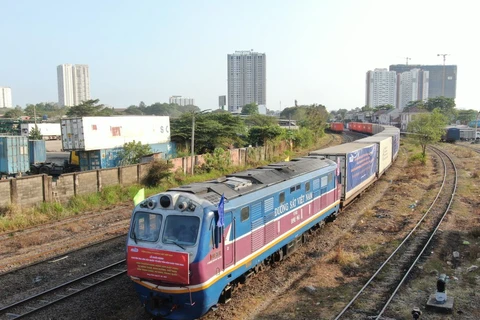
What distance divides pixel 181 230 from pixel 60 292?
16.0 feet

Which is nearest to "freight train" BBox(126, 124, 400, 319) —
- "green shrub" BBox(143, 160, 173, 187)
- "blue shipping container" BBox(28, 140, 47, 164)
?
"green shrub" BBox(143, 160, 173, 187)

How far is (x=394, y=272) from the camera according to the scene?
13.1 meters

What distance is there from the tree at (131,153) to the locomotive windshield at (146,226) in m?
21.4

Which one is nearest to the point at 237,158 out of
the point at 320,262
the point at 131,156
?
the point at 131,156

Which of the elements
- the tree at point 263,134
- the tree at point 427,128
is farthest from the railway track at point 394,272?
the tree at point 263,134

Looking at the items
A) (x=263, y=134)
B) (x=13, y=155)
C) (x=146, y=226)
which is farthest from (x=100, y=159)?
(x=146, y=226)

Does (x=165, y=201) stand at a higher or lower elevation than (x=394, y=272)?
higher

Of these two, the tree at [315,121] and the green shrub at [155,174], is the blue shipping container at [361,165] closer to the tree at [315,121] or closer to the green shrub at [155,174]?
the green shrub at [155,174]

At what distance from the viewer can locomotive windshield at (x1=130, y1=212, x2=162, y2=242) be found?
31.4ft

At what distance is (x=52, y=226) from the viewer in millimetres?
18766

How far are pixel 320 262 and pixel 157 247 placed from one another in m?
6.53

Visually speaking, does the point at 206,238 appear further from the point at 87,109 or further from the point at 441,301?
the point at 87,109

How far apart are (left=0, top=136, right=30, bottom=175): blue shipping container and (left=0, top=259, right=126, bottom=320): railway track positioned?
17.7 metres

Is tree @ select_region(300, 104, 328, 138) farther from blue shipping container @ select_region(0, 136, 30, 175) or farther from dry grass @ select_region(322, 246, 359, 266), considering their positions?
dry grass @ select_region(322, 246, 359, 266)
